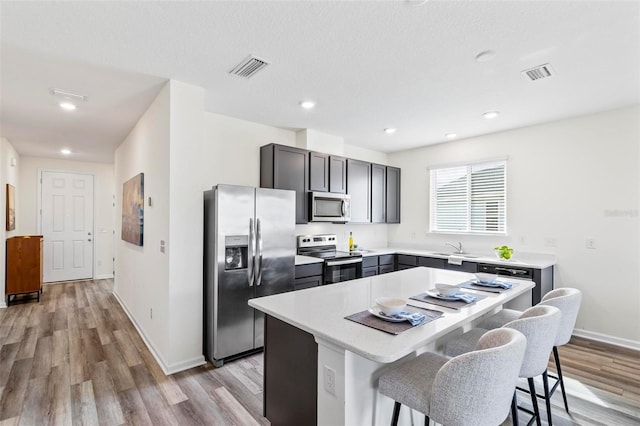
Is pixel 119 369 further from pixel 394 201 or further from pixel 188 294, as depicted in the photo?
pixel 394 201

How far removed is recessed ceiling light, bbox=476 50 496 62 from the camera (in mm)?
2364

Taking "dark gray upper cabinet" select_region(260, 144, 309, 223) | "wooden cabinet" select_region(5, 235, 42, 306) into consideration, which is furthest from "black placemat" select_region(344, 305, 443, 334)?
"wooden cabinet" select_region(5, 235, 42, 306)

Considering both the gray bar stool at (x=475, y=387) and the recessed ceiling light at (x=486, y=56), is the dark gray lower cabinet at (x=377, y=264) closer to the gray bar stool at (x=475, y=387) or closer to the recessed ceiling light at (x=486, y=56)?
the recessed ceiling light at (x=486, y=56)

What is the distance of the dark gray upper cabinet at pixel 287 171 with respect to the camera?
13.1 ft

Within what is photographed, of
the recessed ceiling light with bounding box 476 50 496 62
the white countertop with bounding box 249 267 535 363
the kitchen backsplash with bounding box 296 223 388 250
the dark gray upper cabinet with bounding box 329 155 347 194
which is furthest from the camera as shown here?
the kitchen backsplash with bounding box 296 223 388 250

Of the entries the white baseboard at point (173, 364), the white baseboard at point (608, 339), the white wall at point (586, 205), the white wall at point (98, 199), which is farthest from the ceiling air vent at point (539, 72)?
the white wall at point (98, 199)

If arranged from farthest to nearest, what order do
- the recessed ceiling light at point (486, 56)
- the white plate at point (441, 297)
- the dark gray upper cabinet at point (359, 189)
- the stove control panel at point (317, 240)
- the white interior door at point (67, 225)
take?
the white interior door at point (67, 225), the dark gray upper cabinet at point (359, 189), the stove control panel at point (317, 240), the recessed ceiling light at point (486, 56), the white plate at point (441, 297)

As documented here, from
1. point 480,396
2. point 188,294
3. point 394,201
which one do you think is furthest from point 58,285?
point 480,396

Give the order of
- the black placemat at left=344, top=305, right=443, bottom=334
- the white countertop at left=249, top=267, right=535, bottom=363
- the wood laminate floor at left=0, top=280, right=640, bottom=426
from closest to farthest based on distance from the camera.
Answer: the white countertop at left=249, top=267, right=535, bottom=363 → the black placemat at left=344, top=305, right=443, bottom=334 → the wood laminate floor at left=0, top=280, right=640, bottom=426

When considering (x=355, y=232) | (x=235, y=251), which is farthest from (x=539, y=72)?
(x=355, y=232)

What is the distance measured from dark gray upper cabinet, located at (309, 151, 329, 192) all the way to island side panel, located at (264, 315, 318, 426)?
2.61 m

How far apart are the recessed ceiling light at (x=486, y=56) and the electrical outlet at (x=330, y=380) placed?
245 centimetres

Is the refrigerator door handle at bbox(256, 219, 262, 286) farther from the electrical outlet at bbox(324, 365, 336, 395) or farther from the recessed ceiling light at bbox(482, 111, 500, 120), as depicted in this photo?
the recessed ceiling light at bbox(482, 111, 500, 120)

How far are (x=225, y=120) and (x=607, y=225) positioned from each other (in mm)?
4710
